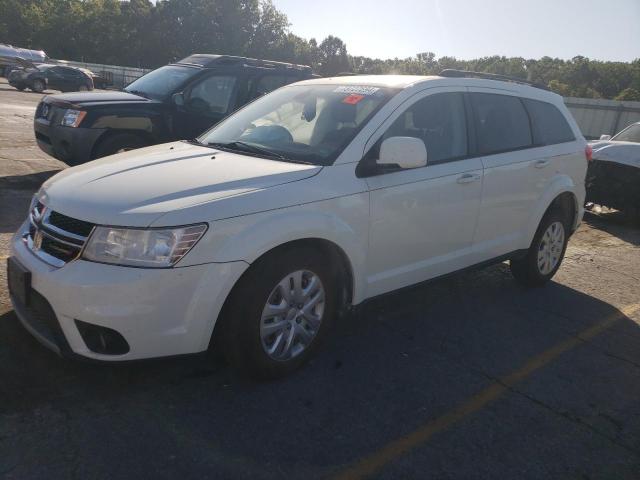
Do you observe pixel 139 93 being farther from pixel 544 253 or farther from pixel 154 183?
pixel 544 253

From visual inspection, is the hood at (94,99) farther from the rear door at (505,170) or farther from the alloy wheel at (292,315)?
the alloy wheel at (292,315)

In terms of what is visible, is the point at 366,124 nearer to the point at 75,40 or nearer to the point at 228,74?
the point at 228,74

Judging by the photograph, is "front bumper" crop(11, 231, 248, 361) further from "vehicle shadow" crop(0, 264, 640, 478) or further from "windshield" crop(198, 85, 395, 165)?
"windshield" crop(198, 85, 395, 165)

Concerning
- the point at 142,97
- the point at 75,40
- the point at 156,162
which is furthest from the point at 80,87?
the point at 75,40

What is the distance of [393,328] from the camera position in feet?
13.6

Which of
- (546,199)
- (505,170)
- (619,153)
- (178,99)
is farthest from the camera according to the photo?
(619,153)

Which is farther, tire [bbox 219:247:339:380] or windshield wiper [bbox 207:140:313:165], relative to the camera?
windshield wiper [bbox 207:140:313:165]

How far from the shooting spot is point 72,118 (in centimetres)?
684

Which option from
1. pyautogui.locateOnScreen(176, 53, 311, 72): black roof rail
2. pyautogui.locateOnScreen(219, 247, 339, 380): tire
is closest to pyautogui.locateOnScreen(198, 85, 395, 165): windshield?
pyautogui.locateOnScreen(219, 247, 339, 380): tire

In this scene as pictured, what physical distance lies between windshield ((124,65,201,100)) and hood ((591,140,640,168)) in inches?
246

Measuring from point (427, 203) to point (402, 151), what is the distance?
548mm

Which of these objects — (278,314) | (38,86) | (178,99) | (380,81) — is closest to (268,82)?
(178,99)

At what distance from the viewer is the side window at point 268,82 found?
7734mm

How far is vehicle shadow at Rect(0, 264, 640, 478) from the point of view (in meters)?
2.56
